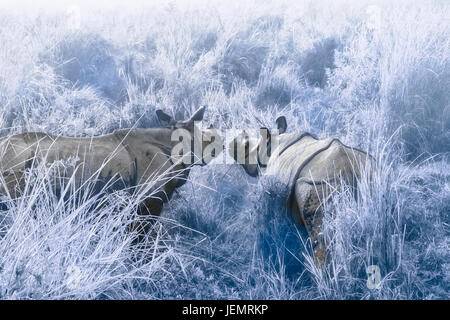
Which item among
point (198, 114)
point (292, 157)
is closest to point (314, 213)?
point (292, 157)

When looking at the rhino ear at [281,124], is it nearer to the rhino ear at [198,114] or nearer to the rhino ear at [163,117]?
the rhino ear at [198,114]

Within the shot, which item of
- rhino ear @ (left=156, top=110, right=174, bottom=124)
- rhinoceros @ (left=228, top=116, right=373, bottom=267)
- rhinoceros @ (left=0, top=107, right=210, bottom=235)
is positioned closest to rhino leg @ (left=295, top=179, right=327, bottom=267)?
rhinoceros @ (left=228, top=116, right=373, bottom=267)

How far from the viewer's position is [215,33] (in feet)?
10.2

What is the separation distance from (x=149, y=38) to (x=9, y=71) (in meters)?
0.77

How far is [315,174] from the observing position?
2.55m

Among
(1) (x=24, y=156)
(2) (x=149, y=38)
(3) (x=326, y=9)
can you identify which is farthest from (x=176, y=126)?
(3) (x=326, y=9)

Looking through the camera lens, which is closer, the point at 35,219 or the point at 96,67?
the point at 35,219

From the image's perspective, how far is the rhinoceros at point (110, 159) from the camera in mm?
2605

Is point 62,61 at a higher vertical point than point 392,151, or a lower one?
higher

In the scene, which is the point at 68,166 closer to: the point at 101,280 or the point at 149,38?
the point at 101,280

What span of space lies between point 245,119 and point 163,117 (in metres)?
0.44

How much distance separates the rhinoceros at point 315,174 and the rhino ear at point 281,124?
0.46 ft

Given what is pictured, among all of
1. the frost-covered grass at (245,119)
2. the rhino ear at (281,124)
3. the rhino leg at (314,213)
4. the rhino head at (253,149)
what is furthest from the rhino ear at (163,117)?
the rhino leg at (314,213)

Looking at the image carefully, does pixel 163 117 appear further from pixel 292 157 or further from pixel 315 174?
Result: pixel 315 174
